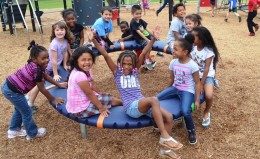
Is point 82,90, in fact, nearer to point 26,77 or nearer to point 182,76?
point 26,77

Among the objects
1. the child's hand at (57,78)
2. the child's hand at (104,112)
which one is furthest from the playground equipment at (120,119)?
the child's hand at (57,78)

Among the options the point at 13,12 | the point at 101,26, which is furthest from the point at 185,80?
the point at 13,12

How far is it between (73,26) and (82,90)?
7.32 ft

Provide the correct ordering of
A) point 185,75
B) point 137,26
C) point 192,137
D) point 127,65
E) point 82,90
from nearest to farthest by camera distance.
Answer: point 82,90, point 127,65, point 192,137, point 185,75, point 137,26

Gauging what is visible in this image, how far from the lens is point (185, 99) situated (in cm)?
310

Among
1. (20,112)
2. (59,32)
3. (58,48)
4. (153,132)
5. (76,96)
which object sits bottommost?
(153,132)

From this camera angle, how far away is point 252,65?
5.70 m

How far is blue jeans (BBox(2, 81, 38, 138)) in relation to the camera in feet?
10.0

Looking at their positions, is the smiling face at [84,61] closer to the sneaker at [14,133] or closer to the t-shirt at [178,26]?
the sneaker at [14,133]

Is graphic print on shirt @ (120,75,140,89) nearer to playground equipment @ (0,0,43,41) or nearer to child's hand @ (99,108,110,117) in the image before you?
child's hand @ (99,108,110,117)

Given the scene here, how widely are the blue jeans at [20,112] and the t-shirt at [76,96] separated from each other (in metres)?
0.58

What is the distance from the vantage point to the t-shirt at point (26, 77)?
9.76 feet

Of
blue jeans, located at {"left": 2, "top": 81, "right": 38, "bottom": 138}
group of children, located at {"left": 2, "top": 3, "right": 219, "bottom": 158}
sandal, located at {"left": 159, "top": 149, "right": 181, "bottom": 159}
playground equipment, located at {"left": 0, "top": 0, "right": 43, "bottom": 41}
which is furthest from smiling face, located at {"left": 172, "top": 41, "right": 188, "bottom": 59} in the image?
playground equipment, located at {"left": 0, "top": 0, "right": 43, "bottom": 41}

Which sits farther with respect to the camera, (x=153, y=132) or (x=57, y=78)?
(x=57, y=78)
